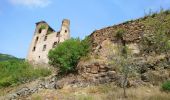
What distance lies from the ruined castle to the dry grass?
33.6m

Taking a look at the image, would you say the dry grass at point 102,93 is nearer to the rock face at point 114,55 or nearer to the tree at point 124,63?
the tree at point 124,63

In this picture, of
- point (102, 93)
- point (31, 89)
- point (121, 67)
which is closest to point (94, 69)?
point (102, 93)

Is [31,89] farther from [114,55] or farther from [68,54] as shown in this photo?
[114,55]

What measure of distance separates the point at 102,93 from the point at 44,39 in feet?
136

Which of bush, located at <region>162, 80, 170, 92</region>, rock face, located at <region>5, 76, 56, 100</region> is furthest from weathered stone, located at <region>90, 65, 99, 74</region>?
bush, located at <region>162, 80, 170, 92</region>

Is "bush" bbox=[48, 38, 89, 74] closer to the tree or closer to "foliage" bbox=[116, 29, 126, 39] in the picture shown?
"foliage" bbox=[116, 29, 126, 39]

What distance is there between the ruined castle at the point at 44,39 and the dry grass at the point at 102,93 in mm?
33600

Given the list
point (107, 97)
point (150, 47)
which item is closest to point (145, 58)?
point (150, 47)

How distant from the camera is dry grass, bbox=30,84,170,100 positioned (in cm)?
1587

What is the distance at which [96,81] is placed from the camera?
67.5 feet

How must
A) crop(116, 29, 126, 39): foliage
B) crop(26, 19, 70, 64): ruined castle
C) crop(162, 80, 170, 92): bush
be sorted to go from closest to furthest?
1. crop(162, 80, 170, 92): bush
2. crop(116, 29, 126, 39): foliage
3. crop(26, 19, 70, 64): ruined castle

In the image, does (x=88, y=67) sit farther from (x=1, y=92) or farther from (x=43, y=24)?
(x=43, y=24)

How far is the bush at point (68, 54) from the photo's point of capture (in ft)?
76.5

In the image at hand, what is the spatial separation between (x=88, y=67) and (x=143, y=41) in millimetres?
4160
